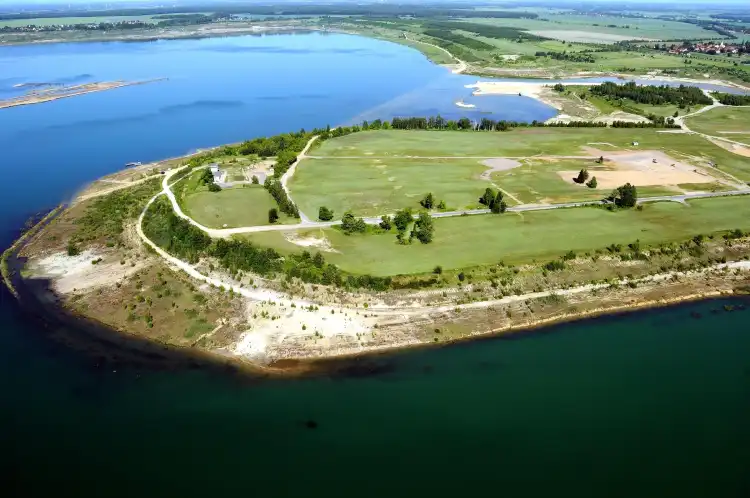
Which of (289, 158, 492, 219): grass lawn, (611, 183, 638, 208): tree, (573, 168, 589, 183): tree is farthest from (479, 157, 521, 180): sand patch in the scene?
(611, 183, 638, 208): tree

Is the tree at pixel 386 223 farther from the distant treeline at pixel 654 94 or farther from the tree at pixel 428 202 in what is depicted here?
the distant treeline at pixel 654 94

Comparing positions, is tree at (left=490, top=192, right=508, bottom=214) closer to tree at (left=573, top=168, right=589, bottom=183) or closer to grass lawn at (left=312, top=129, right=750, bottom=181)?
tree at (left=573, top=168, right=589, bottom=183)

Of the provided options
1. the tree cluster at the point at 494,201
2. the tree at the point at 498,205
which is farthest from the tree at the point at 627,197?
the tree at the point at 498,205

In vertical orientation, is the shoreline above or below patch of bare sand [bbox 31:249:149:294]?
below

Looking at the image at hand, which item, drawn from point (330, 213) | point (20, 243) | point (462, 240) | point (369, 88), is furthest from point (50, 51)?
point (462, 240)

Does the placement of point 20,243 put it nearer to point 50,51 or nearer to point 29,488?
point 29,488
